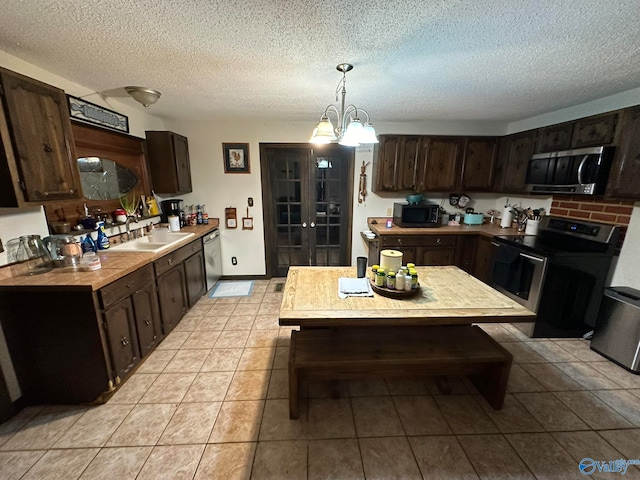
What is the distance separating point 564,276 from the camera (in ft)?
8.04

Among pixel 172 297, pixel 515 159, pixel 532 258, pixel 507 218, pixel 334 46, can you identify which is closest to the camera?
pixel 334 46

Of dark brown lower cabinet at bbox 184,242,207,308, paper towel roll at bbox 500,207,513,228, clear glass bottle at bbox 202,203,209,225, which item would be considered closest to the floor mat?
dark brown lower cabinet at bbox 184,242,207,308

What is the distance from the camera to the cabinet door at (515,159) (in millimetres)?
3128

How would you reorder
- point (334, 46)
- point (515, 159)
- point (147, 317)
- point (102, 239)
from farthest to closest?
1. point (515, 159)
2. point (102, 239)
3. point (147, 317)
4. point (334, 46)

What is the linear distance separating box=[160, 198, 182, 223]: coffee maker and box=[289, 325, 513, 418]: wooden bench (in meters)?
2.60

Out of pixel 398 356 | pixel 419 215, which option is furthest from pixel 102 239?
pixel 419 215

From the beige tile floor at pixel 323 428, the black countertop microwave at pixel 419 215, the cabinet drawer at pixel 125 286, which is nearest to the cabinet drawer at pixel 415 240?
the black countertop microwave at pixel 419 215

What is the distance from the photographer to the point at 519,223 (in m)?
3.47

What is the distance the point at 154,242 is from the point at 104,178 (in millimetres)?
776

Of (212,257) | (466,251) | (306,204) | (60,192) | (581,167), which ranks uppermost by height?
(581,167)

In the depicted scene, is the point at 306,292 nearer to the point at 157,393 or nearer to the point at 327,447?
the point at 327,447

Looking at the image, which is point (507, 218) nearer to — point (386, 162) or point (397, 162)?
point (397, 162)

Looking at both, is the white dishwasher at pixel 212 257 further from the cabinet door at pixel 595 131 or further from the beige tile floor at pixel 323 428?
the cabinet door at pixel 595 131

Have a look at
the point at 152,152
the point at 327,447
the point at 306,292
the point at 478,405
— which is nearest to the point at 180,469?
the point at 327,447
